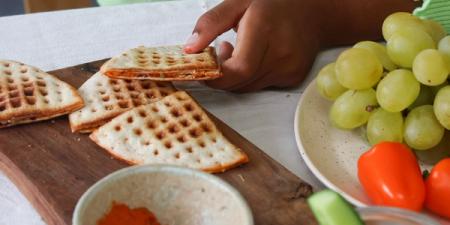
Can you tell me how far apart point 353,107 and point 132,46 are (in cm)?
41

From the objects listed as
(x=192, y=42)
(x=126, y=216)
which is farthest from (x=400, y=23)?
(x=126, y=216)

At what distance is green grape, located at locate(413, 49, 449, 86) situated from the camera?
67cm

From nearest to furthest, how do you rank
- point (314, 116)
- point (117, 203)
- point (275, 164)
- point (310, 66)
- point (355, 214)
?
point (355, 214), point (117, 203), point (275, 164), point (314, 116), point (310, 66)

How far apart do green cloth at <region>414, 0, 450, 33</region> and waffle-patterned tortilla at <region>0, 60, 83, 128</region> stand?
453 mm

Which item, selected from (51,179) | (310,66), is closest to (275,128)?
(310,66)

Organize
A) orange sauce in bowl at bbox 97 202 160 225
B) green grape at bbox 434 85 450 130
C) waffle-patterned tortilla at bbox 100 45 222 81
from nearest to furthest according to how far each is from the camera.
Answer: orange sauce in bowl at bbox 97 202 160 225 < green grape at bbox 434 85 450 130 < waffle-patterned tortilla at bbox 100 45 222 81

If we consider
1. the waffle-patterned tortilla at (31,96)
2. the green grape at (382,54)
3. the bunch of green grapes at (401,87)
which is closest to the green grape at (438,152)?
the bunch of green grapes at (401,87)

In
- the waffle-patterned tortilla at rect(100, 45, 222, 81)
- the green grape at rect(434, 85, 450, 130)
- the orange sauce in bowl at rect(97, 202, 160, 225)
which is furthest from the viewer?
Answer: the waffle-patterned tortilla at rect(100, 45, 222, 81)

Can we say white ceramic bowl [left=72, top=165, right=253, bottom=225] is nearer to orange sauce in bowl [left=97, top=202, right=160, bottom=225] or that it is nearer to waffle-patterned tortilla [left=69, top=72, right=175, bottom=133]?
orange sauce in bowl [left=97, top=202, right=160, bottom=225]

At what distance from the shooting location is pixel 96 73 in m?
0.83

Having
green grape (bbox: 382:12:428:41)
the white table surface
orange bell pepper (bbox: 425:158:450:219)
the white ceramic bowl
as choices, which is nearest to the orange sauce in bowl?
the white ceramic bowl

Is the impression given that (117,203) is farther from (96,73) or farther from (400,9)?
(400,9)

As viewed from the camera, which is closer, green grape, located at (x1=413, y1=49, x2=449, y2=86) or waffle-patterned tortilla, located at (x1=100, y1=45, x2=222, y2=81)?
green grape, located at (x1=413, y1=49, x2=449, y2=86)

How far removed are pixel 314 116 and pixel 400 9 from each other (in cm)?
31
